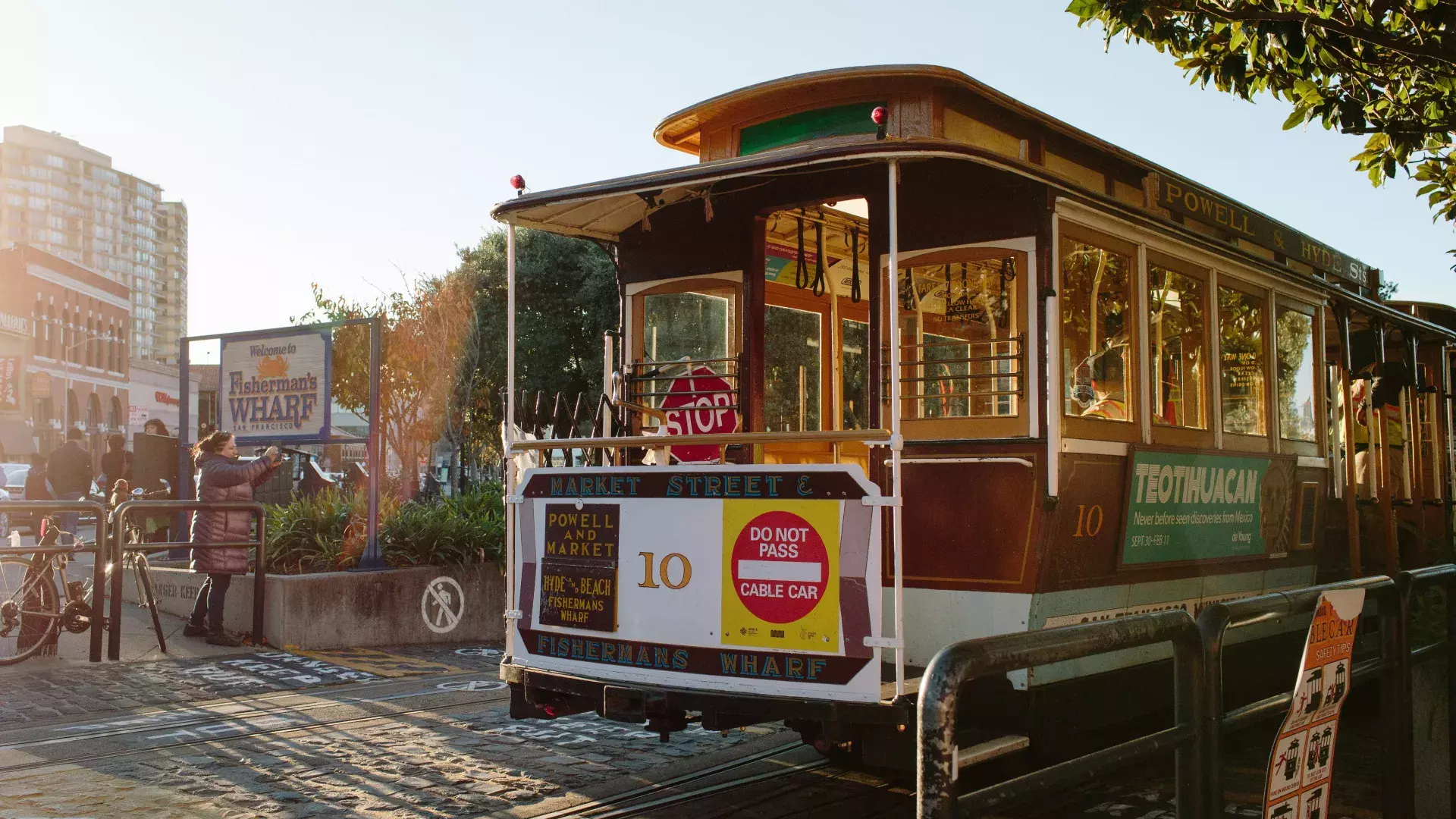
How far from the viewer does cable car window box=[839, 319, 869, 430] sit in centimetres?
819

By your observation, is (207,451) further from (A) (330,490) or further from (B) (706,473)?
(B) (706,473)

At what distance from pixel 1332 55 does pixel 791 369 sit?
148 inches

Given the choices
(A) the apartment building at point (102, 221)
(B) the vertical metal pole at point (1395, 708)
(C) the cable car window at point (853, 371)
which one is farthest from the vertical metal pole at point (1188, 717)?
(A) the apartment building at point (102, 221)

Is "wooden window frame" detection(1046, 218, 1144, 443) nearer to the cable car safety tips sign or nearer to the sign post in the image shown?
the cable car safety tips sign

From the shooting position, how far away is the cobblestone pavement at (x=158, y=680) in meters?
8.04

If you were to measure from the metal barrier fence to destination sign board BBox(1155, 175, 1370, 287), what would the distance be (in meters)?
2.89

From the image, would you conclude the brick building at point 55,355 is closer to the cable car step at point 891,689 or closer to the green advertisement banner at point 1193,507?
the green advertisement banner at point 1193,507

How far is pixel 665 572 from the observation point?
568 centimetres

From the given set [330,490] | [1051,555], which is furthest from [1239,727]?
[330,490]

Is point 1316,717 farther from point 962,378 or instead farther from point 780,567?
point 962,378

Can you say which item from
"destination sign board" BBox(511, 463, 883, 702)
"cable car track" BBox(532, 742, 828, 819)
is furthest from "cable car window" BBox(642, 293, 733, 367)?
"cable car track" BBox(532, 742, 828, 819)

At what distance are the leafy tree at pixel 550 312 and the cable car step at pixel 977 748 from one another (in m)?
25.9

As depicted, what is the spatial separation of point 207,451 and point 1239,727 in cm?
928

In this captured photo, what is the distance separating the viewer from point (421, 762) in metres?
6.73
